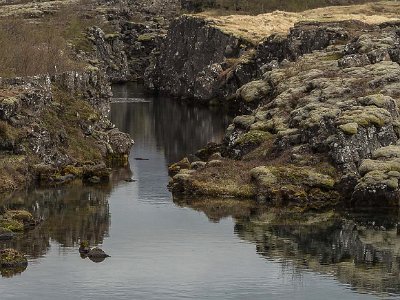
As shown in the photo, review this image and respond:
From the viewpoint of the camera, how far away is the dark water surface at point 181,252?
9000 centimetres

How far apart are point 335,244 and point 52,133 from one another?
5187 cm

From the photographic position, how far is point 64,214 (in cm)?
11975

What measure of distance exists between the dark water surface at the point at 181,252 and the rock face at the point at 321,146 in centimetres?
577

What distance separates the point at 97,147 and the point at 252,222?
40.9m

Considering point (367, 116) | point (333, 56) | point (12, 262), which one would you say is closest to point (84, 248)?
point (12, 262)

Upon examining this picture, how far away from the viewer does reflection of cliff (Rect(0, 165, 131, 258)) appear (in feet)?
347

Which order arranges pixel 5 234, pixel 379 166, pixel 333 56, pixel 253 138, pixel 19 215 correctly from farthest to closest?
pixel 333 56, pixel 253 138, pixel 379 166, pixel 19 215, pixel 5 234

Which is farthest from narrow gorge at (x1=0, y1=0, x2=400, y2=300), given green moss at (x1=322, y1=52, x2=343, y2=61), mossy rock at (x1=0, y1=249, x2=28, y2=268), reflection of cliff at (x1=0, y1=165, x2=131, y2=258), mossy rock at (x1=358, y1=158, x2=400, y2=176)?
green moss at (x1=322, y1=52, x2=343, y2=61)

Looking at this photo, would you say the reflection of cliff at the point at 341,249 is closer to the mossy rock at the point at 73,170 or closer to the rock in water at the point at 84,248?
the rock in water at the point at 84,248

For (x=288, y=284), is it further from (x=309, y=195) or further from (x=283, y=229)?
(x=309, y=195)

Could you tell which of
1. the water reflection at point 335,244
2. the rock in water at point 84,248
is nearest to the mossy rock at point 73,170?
the water reflection at point 335,244

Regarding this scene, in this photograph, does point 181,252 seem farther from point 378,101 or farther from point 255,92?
point 255,92

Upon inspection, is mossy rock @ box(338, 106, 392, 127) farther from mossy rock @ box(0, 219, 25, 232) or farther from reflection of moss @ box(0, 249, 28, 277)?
reflection of moss @ box(0, 249, 28, 277)

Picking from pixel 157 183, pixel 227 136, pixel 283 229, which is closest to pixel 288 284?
pixel 283 229
